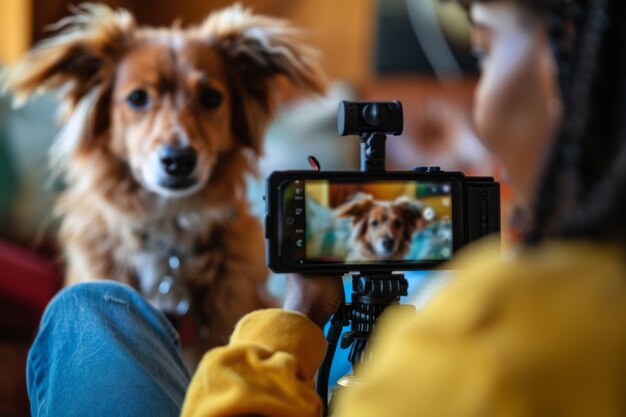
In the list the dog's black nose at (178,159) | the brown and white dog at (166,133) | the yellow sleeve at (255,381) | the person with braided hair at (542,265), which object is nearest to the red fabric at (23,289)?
the brown and white dog at (166,133)

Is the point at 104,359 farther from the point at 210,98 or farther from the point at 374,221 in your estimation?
the point at 210,98

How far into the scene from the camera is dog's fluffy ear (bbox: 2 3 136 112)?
166 cm

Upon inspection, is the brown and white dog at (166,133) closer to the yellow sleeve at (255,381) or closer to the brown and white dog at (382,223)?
the brown and white dog at (382,223)

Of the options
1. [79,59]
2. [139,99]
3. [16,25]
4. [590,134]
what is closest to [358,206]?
[590,134]

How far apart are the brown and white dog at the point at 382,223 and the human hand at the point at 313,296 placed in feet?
0.14

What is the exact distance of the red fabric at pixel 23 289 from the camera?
1.88 meters

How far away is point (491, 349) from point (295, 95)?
2.37 meters

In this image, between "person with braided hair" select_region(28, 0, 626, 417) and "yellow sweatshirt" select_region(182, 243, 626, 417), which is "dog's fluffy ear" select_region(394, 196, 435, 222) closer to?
"person with braided hair" select_region(28, 0, 626, 417)

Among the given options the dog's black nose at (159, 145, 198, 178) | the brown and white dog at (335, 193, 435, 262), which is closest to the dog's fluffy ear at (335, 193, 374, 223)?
the brown and white dog at (335, 193, 435, 262)

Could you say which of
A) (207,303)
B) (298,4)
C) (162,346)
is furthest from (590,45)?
(298,4)

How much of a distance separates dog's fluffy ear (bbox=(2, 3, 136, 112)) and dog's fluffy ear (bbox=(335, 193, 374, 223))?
1069mm

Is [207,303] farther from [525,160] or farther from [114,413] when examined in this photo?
[525,160]

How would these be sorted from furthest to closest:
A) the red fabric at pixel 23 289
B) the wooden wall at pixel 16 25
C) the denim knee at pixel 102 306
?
the wooden wall at pixel 16 25
the red fabric at pixel 23 289
the denim knee at pixel 102 306

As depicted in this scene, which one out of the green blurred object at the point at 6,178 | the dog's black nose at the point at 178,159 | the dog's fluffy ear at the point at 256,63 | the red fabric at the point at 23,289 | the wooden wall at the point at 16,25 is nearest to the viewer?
the dog's black nose at the point at 178,159
